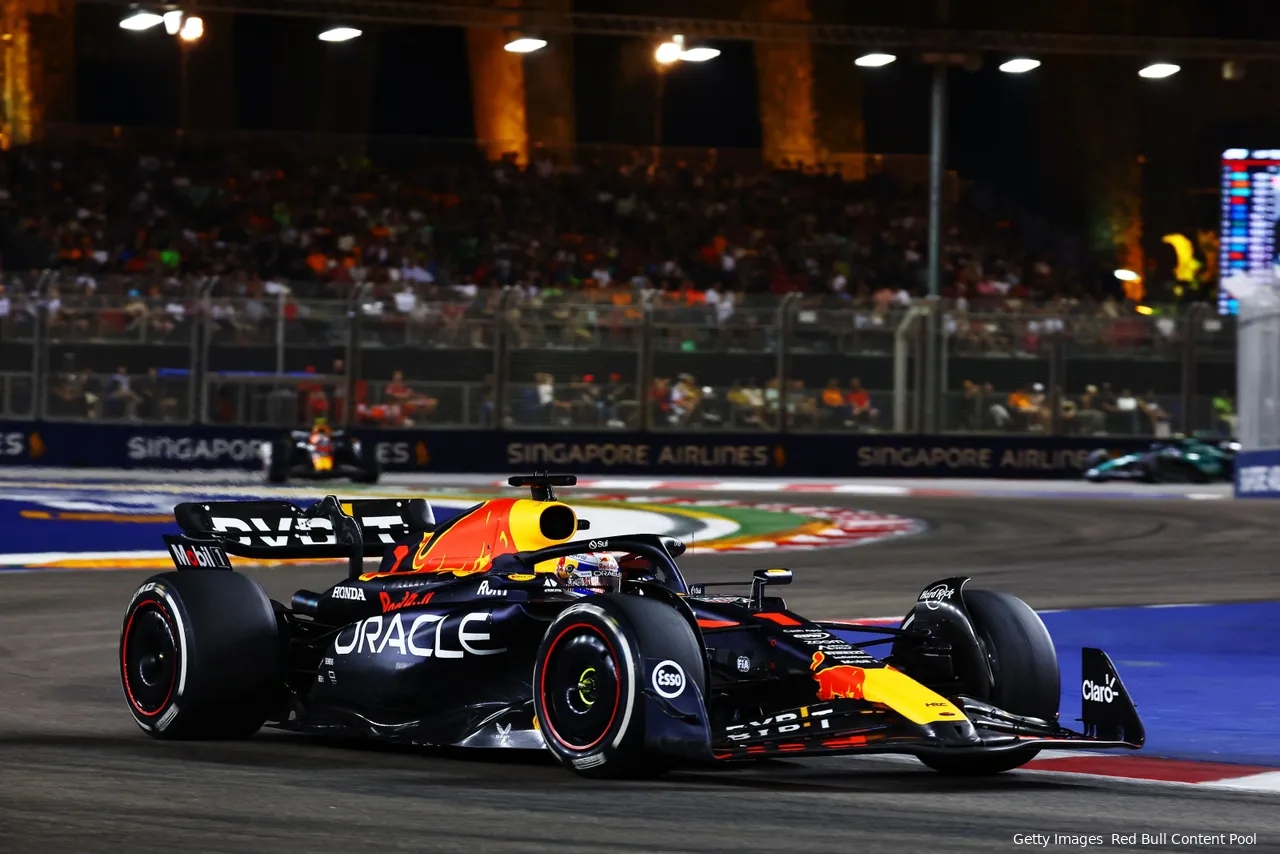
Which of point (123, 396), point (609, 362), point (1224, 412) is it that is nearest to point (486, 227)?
point (609, 362)

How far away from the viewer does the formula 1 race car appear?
6.24 metres

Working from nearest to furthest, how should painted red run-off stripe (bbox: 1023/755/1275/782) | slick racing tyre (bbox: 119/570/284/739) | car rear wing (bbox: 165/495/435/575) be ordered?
1. painted red run-off stripe (bbox: 1023/755/1275/782)
2. slick racing tyre (bbox: 119/570/284/739)
3. car rear wing (bbox: 165/495/435/575)

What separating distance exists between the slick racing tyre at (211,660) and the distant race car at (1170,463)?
24.5 meters

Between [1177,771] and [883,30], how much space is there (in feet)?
91.1

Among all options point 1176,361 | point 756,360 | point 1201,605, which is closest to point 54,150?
point 756,360

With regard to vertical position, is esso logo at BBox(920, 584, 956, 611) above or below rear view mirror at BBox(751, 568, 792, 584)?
below

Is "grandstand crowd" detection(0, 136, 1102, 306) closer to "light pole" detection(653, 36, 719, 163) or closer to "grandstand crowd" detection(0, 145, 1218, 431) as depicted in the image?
"grandstand crowd" detection(0, 145, 1218, 431)

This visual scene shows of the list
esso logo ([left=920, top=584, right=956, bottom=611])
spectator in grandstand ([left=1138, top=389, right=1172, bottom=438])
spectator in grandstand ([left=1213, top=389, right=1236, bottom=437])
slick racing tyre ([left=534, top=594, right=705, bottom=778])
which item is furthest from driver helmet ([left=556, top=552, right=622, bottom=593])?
spectator in grandstand ([left=1213, top=389, right=1236, bottom=437])

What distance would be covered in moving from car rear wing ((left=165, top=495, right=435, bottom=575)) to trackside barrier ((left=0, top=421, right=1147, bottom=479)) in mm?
20934

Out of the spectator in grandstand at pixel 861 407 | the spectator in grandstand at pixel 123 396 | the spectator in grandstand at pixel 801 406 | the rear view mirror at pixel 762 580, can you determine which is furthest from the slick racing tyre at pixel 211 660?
the spectator in grandstand at pixel 861 407

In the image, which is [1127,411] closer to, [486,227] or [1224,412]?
[1224,412]

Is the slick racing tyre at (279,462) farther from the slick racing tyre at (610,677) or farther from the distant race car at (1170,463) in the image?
the slick racing tyre at (610,677)

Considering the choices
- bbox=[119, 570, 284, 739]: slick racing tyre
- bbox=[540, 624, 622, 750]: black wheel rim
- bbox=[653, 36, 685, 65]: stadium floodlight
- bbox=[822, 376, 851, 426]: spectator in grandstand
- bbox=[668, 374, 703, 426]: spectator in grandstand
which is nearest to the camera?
bbox=[540, 624, 622, 750]: black wheel rim

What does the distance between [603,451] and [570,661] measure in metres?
24.1
